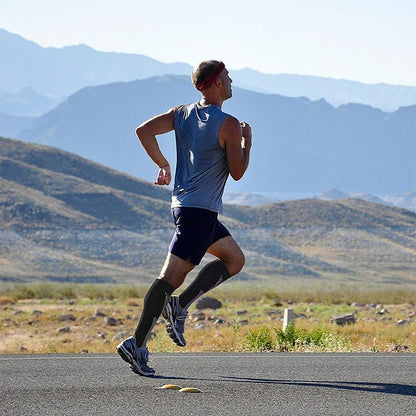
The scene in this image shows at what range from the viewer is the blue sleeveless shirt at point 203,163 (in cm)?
683

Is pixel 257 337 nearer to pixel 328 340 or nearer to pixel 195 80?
pixel 328 340

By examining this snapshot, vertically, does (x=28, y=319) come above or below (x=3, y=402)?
below

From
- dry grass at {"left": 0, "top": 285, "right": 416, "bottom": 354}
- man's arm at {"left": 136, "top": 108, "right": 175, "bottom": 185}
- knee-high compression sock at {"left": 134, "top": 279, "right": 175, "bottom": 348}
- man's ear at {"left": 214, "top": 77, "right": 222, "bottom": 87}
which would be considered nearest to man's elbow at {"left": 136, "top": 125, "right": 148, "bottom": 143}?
man's arm at {"left": 136, "top": 108, "right": 175, "bottom": 185}

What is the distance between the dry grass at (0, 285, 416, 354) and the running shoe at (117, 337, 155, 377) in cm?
449

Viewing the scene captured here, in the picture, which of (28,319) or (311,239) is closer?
(28,319)

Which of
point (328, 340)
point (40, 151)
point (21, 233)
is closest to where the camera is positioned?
point (328, 340)

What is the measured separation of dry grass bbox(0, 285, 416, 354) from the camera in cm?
1694

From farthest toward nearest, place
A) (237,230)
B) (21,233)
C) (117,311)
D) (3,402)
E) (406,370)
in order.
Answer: (237,230) → (21,233) → (117,311) → (406,370) → (3,402)

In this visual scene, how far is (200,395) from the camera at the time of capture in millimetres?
6238

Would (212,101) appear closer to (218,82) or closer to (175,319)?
(218,82)

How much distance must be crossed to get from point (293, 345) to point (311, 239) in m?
77.5

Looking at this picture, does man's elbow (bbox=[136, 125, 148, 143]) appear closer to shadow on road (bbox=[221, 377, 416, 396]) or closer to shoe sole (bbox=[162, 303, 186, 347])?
shoe sole (bbox=[162, 303, 186, 347])

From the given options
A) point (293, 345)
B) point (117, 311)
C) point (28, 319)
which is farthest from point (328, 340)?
point (117, 311)

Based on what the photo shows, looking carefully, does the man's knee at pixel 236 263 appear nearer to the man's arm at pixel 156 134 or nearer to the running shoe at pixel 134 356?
the man's arm at pixel 156 134
